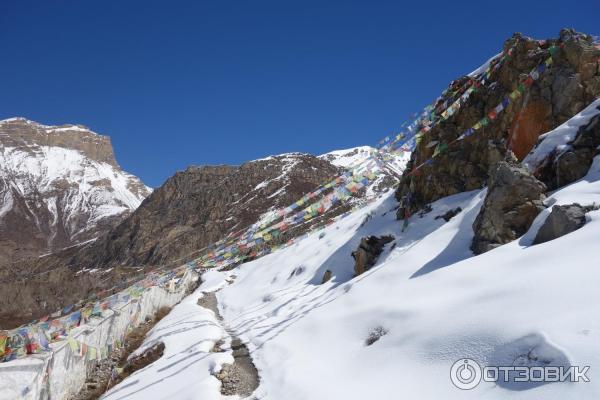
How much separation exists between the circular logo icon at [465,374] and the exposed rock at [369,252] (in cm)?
1434

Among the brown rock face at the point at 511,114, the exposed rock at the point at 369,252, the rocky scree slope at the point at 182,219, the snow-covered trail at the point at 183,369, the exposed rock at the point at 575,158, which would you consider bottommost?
the snow-covered trail at the point at 183,369

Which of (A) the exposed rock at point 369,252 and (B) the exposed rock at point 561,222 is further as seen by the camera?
(A) the exposed rock at point 369,252

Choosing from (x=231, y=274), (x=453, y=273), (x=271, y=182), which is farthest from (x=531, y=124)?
(x=271, y=182)

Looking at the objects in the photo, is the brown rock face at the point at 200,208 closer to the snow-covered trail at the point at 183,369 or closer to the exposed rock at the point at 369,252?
the exposed rock at the point at 369,252

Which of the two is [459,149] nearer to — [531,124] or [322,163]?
[531,124]

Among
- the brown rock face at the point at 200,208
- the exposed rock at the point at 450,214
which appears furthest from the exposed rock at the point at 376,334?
the brown rock face at the point at 200,208

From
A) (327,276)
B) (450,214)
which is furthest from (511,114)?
(327,276)

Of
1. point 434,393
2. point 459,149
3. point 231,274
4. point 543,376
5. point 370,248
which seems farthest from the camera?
point 231,274

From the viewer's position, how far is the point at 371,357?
9.53 metres

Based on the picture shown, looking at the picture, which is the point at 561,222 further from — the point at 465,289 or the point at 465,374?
the point at 465,374

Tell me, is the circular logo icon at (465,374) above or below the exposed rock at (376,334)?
below

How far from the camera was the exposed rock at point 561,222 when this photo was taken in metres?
10.3

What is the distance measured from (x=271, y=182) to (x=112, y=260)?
2485 inches

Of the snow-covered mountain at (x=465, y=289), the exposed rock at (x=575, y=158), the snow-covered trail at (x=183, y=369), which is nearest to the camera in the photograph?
the snow-covered mountain at (x=465, y=289)
